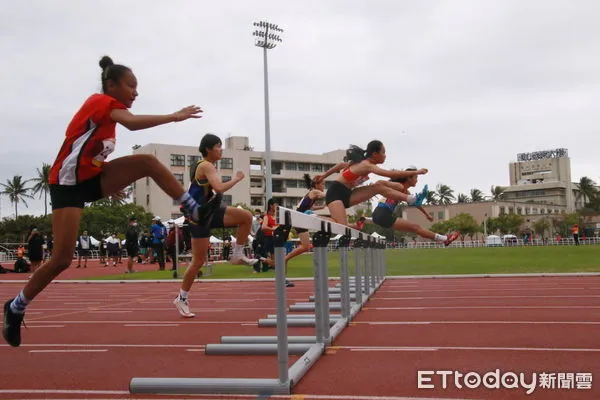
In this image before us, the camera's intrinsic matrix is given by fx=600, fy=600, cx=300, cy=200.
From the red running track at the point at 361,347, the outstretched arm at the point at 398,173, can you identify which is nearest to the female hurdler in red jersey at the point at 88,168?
the red running track at the point at 361,347

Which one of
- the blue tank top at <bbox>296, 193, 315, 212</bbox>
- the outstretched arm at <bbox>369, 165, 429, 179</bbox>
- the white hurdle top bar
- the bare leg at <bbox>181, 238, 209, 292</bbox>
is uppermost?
the outstretched arm at <bbox>369, 165, 429, 179</bbox>

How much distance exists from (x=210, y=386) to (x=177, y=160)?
63540 mm

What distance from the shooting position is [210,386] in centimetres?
312

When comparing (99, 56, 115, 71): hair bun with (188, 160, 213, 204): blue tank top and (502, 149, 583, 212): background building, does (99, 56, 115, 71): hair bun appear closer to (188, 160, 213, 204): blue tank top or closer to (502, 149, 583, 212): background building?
(188, 160, 213, 204): blue tank top

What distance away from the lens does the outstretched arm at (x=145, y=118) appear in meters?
3.70

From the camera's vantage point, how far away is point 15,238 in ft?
199

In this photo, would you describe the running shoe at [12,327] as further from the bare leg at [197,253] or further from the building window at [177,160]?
the building window at [177,160]

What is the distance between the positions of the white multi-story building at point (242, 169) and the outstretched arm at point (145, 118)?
60927mm

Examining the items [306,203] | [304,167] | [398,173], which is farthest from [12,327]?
[304,167]

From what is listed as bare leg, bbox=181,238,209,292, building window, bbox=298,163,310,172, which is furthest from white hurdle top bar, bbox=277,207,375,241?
building window, bbox=298,163,310,172

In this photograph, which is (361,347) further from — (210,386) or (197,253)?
(197,253)

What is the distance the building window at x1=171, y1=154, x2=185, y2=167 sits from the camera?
212 feet

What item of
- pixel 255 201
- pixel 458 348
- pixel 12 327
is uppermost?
pixel 255 201

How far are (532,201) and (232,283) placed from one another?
9251cm
